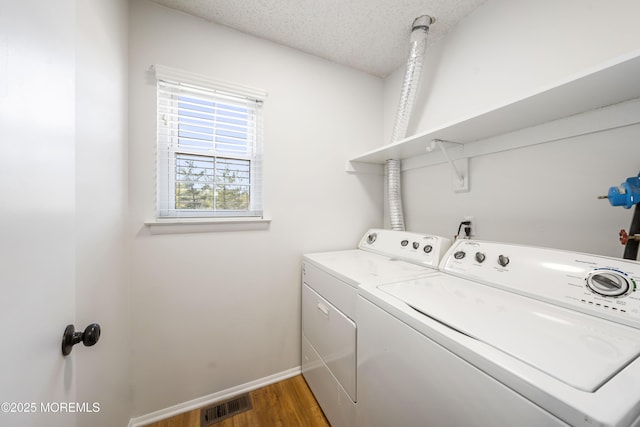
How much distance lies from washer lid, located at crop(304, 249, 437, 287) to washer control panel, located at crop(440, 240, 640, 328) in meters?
0.24

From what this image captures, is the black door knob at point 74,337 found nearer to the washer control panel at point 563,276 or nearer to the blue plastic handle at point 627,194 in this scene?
the washer control panel at point 563,276

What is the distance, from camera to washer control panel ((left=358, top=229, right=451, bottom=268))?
1307mm

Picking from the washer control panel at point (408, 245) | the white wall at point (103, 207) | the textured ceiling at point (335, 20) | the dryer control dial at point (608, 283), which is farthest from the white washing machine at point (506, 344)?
the textured ceiling at point (335, 20)

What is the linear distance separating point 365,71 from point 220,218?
5.79 feet

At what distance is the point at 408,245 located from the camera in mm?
1491

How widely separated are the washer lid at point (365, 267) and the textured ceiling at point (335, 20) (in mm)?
1567

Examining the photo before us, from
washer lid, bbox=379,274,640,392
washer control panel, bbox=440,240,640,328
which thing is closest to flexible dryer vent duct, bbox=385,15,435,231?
washer control panel, bbox=440,240,640,328

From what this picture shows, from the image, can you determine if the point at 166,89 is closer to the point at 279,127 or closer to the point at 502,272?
the point at 279,127

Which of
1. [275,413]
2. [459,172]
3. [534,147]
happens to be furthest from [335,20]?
[275,413]

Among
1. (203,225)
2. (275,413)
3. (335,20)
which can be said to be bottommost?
(275,413)

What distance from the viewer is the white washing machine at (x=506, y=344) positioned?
446 millimetres

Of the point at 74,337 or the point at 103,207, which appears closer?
the point at 74,337

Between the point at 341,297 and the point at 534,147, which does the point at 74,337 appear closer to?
the point at 341,297

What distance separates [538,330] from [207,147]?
1771 mm
